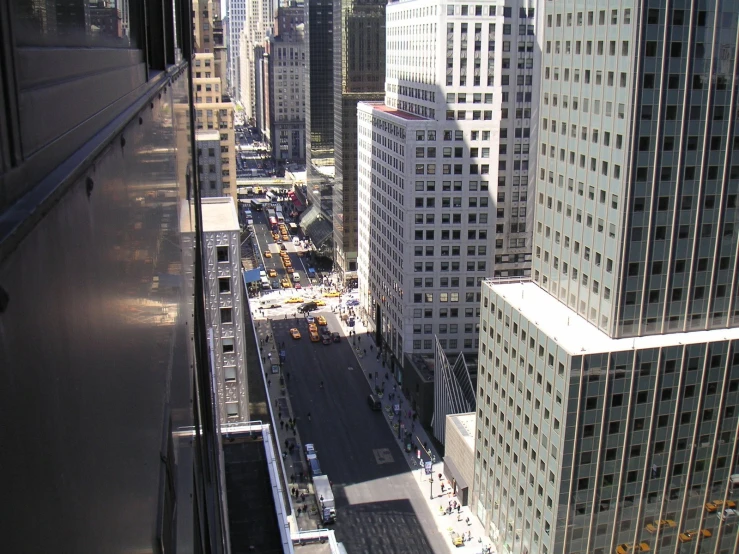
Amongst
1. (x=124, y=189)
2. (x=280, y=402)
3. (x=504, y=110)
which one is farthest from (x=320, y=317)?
(x=124, y=189)

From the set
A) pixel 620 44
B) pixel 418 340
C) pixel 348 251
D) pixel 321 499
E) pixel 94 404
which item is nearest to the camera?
pixel 94 404

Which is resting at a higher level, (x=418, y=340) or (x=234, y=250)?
(x=234, y=250)

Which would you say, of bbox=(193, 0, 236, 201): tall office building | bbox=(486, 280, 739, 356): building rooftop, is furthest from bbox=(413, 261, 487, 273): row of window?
bbox=(486, 280, 739, 356): building rooftop

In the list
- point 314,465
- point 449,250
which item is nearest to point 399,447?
point 314,465

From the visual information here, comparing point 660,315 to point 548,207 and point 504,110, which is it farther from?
point 504,110

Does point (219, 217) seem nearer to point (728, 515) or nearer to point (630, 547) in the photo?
point (630, 547)

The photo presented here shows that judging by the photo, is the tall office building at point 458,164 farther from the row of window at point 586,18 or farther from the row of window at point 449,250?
the row of window at point 586,18

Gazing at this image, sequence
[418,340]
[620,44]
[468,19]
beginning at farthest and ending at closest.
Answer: [418,340] → [468,19] → [620,44]
